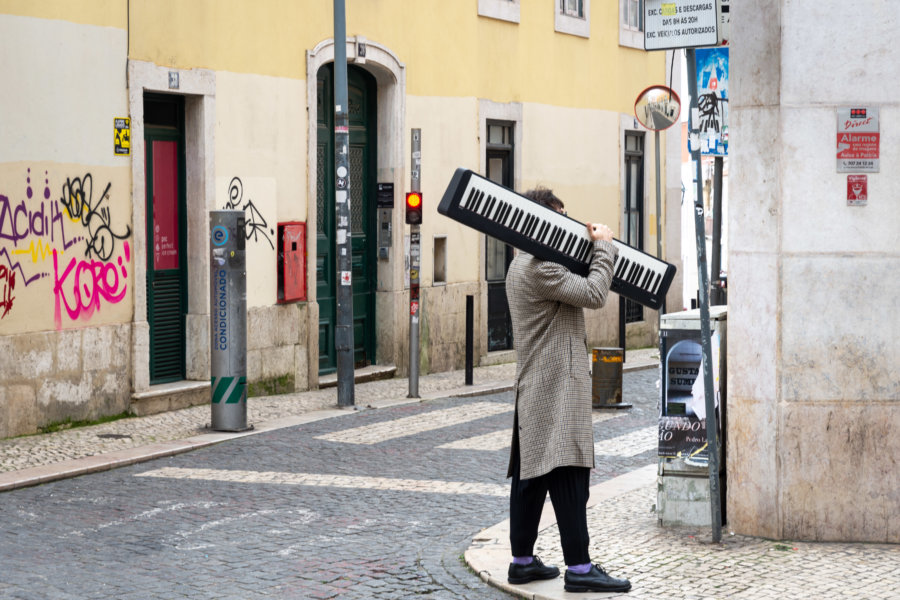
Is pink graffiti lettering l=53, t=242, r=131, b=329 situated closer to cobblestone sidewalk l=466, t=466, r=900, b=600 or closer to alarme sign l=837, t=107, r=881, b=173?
cobblestone sidewalk l=466, t=466, r=900, b=600

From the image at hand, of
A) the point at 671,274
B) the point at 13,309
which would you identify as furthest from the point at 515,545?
the point at 13,309

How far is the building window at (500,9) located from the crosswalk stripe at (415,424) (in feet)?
19.9

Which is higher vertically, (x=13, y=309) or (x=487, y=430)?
(x=13, y=309)

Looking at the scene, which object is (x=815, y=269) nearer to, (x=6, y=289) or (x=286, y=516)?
(x=286, y=516)

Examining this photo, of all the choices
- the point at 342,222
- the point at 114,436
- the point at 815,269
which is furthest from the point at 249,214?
the point at 815,269

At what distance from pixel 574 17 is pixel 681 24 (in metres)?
13.3

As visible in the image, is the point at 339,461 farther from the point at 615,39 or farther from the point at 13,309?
the point at 615,39

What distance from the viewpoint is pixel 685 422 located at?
738 centimetres

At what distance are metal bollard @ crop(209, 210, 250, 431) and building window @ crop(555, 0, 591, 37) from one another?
912 centimetres

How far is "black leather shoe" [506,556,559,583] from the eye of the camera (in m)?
6.45

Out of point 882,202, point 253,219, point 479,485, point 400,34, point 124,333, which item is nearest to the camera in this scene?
point 882,202

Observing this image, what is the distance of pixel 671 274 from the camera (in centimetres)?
660

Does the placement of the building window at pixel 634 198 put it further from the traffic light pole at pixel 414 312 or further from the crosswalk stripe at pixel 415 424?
the crosswalk stripe at pixel 415 424

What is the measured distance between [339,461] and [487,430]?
1992 mm
